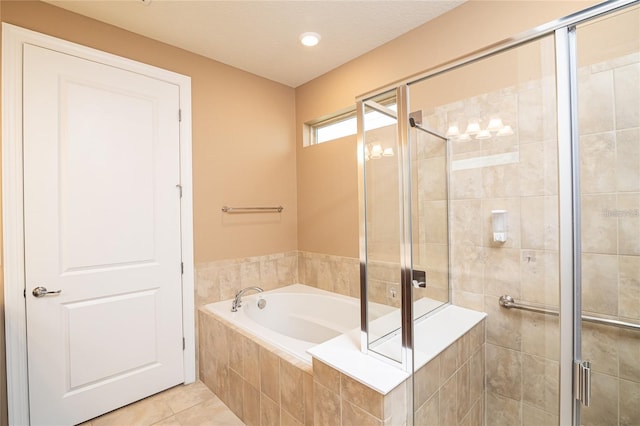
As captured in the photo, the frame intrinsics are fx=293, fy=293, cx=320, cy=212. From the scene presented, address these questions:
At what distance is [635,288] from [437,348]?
0.90m

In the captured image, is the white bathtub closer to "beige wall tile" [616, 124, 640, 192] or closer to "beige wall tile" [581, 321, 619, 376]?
"beige wall tile" [581, 321, 619, 376]

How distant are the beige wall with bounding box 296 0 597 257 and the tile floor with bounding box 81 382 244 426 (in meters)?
1.49

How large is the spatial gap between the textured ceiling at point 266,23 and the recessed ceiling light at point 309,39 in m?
0.04

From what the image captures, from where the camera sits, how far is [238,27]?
2092 mm

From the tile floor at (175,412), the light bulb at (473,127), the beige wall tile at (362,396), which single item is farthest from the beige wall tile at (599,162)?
the tile floor at (175,412)

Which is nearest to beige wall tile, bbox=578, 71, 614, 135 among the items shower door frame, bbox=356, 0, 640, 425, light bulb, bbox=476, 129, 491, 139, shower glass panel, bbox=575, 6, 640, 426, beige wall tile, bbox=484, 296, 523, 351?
shower glass panel, bbox=575, 6, 640, 426

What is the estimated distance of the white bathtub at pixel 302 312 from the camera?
2477mm

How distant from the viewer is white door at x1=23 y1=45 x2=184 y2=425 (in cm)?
175

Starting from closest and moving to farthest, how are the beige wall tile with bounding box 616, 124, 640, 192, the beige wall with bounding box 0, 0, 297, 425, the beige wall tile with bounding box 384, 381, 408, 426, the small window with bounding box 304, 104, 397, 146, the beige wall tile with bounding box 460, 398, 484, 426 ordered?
the beige wall tile with bounding box 384, 381, 408, 426 → the beige wall tile with bounding box 616, 124, 640, 192 → the beige wall tile with bounding box 460, 398, 484, 426 → the beige wall with bounding box 0, 0, 297, 425 → the small window with bounding box 304, 104, 397, 146

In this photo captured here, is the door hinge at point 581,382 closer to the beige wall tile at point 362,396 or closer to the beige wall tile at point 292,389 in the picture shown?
the beige wall tile at point 362,396

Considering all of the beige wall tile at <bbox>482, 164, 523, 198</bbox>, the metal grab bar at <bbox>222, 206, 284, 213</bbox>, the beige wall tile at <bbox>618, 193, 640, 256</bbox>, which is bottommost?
the beige wall tile at <bbox>618, 193, 640, 256</bbox>

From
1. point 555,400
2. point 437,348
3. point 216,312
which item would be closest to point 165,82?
point 216,312

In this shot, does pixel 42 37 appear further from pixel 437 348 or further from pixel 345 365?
pixel 437 348

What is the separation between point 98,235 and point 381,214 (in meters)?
1.83
